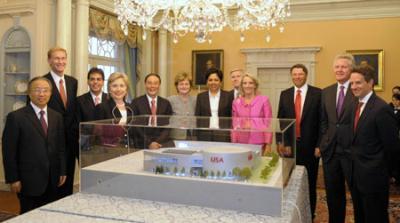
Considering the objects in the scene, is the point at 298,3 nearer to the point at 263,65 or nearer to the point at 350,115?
the point at 263,65

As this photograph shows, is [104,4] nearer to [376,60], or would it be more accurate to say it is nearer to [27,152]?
[27,152]

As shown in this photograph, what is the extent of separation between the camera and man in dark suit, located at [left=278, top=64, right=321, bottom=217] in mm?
3727

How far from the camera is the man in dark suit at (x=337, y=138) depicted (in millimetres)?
3156

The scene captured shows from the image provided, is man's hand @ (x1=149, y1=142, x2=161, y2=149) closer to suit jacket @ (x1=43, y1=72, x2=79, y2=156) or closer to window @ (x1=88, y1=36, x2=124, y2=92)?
suit jacket @ (x1=43, y1=72, x2=79, y2=156)

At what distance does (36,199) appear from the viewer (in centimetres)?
282

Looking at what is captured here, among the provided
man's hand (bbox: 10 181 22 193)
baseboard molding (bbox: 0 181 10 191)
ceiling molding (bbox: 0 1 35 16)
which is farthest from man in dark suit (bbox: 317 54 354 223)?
baseboard molding (bbox: 0 181 10 191)

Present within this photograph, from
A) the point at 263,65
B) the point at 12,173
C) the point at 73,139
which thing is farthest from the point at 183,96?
the point at 263,65

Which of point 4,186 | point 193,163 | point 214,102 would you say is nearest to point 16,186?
point 193,163

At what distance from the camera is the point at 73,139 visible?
11.3ft

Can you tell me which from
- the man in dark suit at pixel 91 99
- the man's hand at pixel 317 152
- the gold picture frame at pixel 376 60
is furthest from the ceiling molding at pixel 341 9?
the man in dark suit at pixel 91 99

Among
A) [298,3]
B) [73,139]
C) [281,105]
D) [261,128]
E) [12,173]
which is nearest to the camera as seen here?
[261,128]

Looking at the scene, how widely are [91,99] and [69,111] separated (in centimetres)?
24

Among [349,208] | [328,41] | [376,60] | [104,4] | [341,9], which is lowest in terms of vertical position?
[349,208]

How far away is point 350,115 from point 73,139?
2504mm
